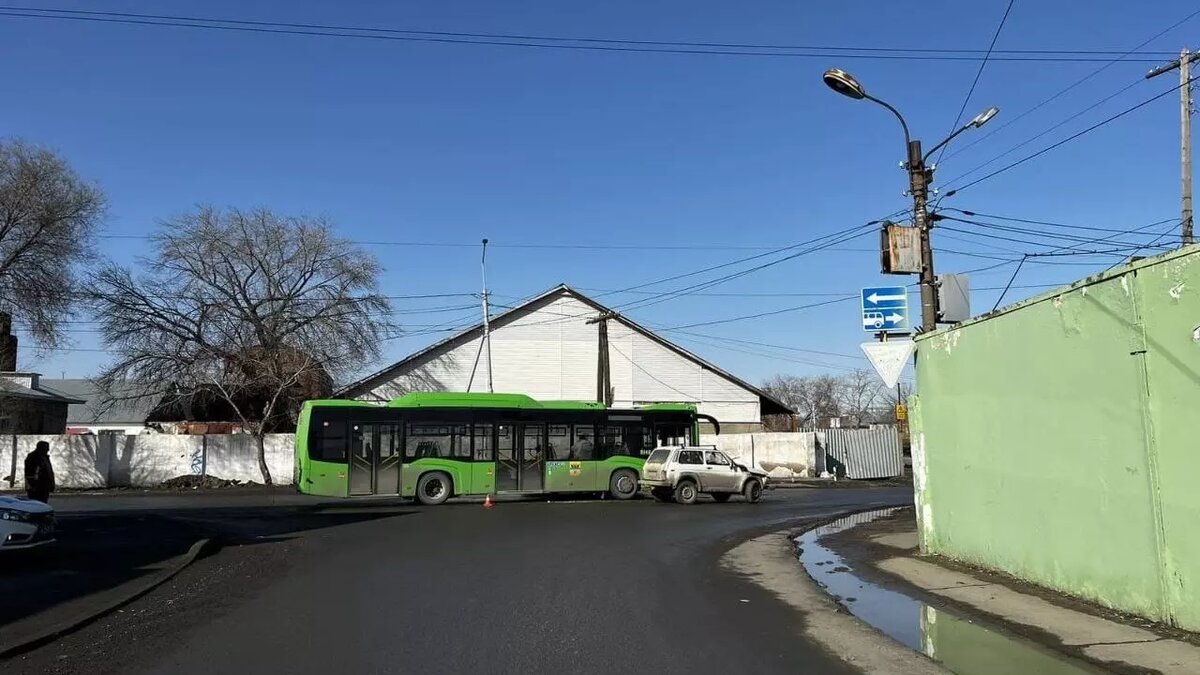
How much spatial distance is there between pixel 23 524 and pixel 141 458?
84.8 feet

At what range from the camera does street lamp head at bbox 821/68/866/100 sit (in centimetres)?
1505

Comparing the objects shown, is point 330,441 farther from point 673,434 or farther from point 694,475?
point 673,434

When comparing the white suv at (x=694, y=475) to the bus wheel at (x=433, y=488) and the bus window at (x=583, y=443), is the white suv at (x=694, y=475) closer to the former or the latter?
the bus window at (x=583, y=443)

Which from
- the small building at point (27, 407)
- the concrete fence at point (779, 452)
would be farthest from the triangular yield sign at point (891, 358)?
the small building at point (27, 407)

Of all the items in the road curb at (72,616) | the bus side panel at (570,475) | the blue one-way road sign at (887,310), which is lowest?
the road curb at (72,616)

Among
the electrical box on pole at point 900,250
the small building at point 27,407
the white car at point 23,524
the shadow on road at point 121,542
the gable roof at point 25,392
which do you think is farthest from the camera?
the small building at point 27,407

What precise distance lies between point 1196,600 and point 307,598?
8.81 metres

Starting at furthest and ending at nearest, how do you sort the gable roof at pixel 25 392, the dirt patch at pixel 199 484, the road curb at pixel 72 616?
1. the dirt patch at pixel 199 484
2. the gable roof at pixel 25 392
3. the road curb at pixel 72 616

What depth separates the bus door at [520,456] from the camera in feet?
84.0

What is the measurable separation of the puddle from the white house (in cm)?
3545

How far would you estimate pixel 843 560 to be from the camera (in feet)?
43.8

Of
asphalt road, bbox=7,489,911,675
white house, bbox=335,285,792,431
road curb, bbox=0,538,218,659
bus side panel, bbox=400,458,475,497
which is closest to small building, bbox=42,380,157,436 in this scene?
white house, bbox=335,285,792,431

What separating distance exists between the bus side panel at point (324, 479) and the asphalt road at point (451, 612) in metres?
6.04

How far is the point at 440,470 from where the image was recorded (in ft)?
82.2
